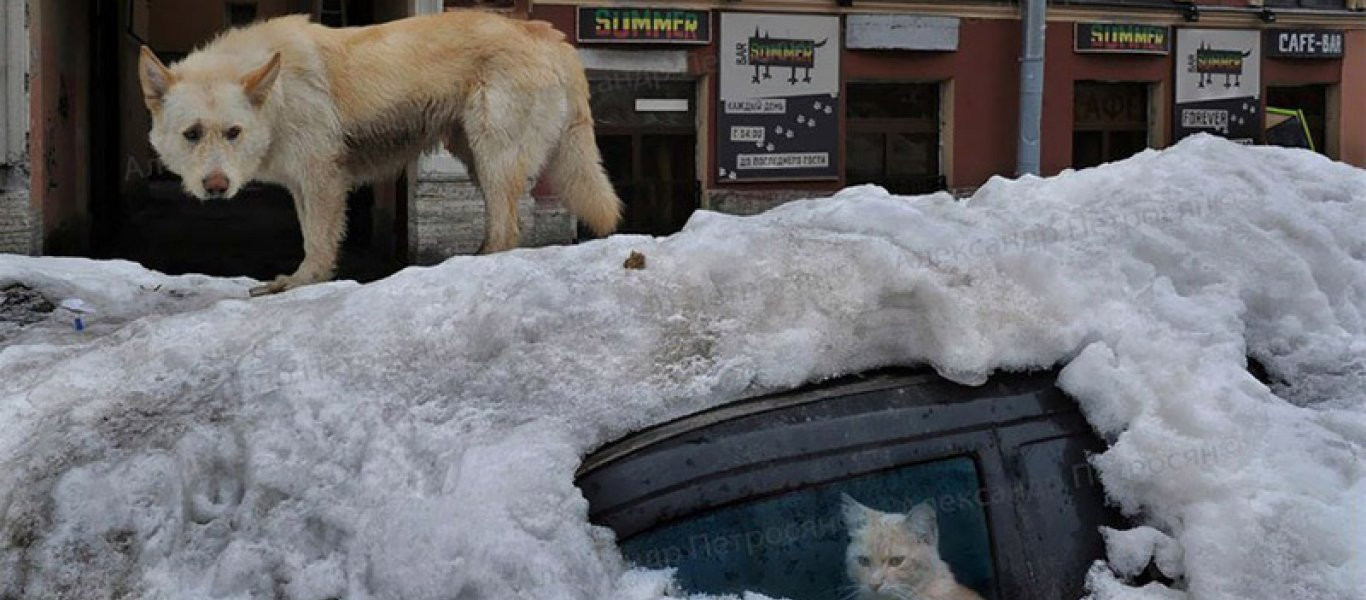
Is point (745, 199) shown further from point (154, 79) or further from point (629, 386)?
point (629, 386)

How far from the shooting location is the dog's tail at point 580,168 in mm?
6777

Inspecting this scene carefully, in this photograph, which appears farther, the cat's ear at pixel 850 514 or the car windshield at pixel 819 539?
the cat's ear at pixel 850 514

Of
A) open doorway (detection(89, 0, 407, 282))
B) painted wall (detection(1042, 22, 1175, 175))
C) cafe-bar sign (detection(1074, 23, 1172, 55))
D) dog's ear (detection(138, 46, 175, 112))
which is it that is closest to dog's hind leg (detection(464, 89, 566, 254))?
dog's ear (detection(138, 46, 175, 112))

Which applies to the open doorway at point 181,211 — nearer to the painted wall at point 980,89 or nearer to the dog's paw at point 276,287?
the dog's paw at point 276,287

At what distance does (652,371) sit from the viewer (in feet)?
8.15

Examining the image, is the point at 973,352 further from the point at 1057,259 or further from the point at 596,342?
the point at 596,342

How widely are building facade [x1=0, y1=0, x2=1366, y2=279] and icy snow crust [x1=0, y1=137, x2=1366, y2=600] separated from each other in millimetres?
9954

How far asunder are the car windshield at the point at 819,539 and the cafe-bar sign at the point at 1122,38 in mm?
16883

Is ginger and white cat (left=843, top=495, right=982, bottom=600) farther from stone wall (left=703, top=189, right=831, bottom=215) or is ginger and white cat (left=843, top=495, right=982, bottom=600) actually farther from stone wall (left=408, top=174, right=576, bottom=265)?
stone wall (left=703, top=189, right=831, bottom=215)

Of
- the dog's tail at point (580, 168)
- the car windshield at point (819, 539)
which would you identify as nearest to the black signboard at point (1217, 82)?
the dog's tail at point (580, 168)

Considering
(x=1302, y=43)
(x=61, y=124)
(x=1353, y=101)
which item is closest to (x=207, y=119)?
(x=61, y=124)

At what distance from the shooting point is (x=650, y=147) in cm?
1623

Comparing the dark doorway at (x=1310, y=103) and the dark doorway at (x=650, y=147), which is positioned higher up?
the dark doorway at (x=1310, y=103)

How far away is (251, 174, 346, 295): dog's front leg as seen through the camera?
6.19 meters
